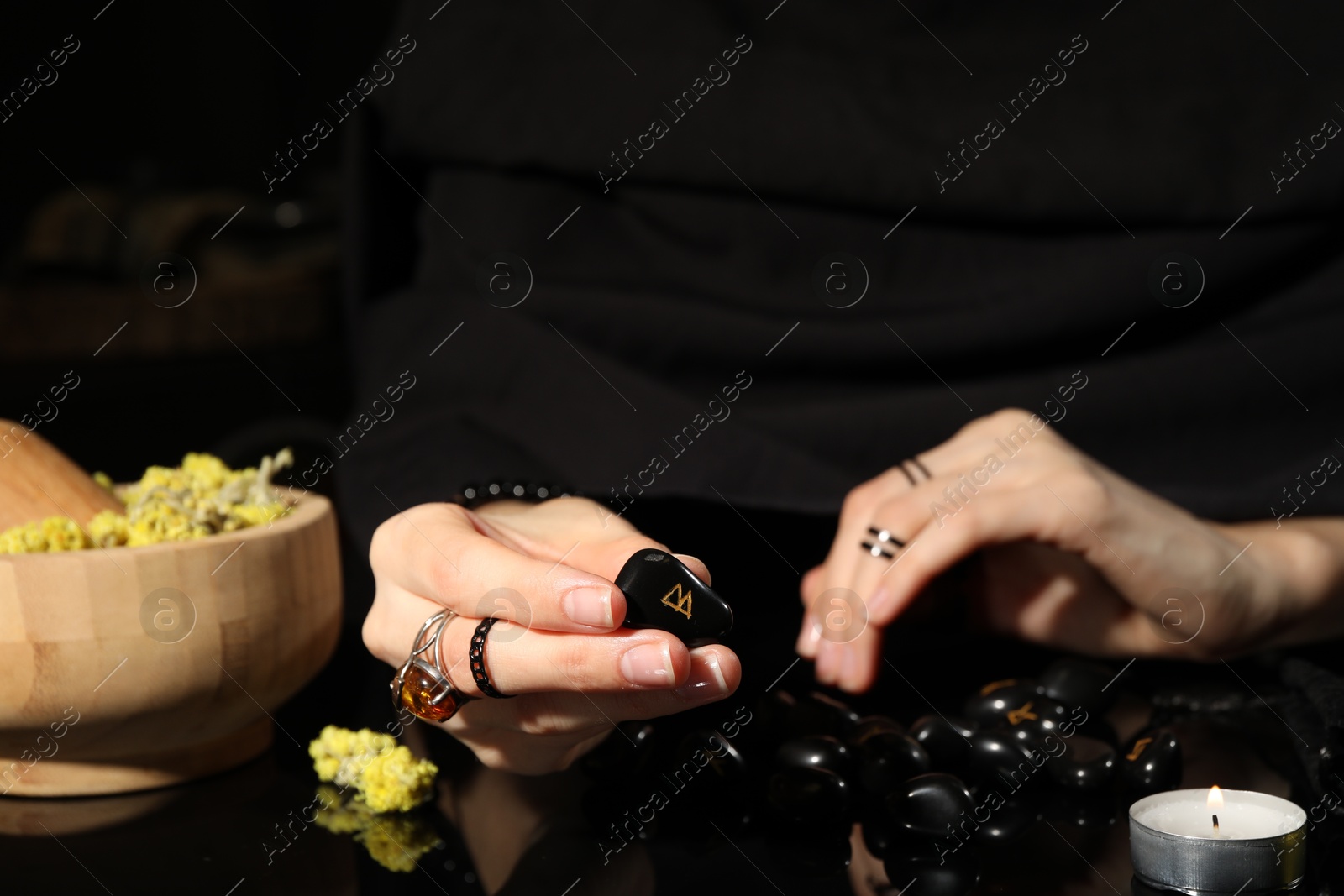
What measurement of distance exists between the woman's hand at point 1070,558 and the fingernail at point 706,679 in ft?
0.68

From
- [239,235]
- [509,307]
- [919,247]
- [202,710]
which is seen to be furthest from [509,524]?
[239,235]

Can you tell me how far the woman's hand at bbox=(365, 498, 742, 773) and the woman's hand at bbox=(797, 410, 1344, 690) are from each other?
0.59ft

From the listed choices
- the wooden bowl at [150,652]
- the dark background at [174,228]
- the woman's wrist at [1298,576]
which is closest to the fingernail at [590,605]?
the wooden bowl at [150,652]

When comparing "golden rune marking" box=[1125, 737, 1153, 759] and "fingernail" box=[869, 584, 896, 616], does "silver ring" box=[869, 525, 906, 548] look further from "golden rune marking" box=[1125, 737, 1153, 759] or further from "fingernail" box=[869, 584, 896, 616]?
"golden rune marking" box=[1125, 737, 1153, 759]

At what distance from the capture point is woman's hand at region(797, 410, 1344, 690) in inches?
26.0

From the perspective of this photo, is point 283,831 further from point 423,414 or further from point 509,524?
point 423,414

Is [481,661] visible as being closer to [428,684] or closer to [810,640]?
[428,684]

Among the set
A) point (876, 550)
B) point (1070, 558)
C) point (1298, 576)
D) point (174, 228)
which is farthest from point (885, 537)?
point (174, 228)

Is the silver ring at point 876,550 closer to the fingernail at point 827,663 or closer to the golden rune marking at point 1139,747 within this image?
the fingernail at point 827,663

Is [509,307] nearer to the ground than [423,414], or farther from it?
farther from it

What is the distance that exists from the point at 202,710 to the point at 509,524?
7.2 inches

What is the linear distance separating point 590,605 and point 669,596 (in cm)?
4

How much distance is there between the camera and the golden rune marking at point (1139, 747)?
1.79 ft

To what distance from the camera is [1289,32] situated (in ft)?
2.81
